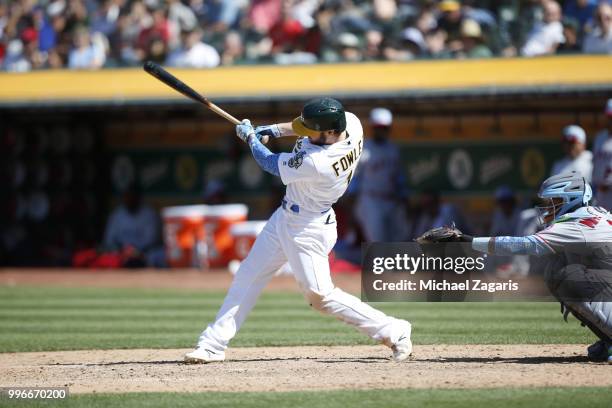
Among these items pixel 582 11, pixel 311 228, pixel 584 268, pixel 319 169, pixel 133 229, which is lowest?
pixel 133 229

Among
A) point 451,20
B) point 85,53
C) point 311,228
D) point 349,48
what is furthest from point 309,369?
point 85,53

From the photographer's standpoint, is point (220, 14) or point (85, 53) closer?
point (85, 53)

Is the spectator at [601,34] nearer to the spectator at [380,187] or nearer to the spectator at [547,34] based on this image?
the spectator at [547,34]

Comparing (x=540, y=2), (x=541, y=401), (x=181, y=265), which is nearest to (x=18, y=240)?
(x=181, y=265)

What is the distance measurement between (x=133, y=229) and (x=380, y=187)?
4361 mm

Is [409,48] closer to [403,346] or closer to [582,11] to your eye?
[582,11]

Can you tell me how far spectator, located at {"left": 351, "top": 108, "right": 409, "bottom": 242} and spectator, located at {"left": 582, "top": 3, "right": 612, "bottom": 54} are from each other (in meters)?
2.68

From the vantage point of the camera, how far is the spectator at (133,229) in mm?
16703

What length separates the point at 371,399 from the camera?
5559 mm

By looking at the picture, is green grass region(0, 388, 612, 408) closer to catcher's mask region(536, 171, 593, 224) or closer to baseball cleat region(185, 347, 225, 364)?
baseball cleat region(185, 347, 225, 364)

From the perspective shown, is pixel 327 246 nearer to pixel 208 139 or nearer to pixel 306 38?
pixel 306 38

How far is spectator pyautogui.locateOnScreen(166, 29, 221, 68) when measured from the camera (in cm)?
1573

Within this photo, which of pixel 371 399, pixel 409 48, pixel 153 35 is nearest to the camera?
pixel 371 399

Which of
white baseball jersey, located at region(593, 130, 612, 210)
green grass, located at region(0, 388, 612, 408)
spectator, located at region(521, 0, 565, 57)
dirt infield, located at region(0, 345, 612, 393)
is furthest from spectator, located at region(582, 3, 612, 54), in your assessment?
green grass, located at region(0, 388, 612, 408)
